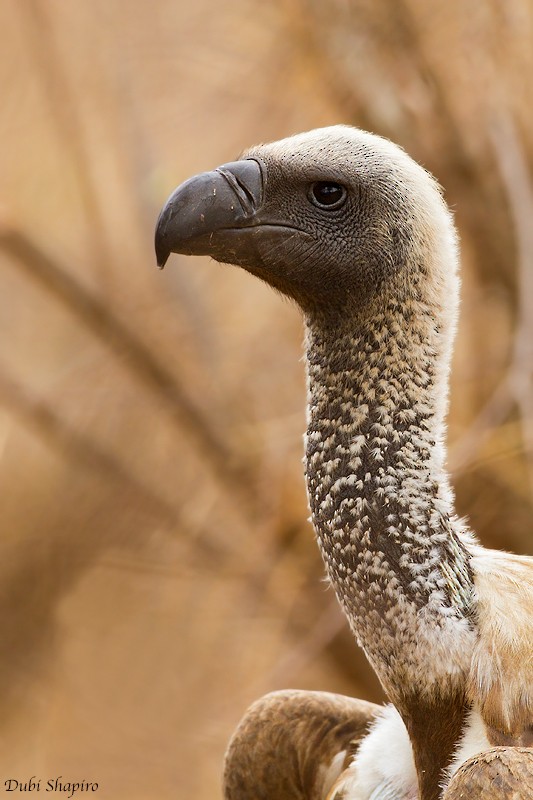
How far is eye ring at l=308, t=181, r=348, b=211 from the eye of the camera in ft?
7.55

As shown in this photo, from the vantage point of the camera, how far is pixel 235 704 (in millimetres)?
6242

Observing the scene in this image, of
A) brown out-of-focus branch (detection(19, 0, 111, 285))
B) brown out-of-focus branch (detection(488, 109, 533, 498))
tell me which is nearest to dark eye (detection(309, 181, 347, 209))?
brown out-of-focus branch (detection(488, 109, 533, 498))

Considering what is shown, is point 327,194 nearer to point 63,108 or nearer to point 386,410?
point 386,410

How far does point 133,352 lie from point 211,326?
605 millimetres

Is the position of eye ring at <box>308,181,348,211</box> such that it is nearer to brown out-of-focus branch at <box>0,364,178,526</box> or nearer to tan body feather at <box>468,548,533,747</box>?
tan body feather at <box>468,548,533,747</box>

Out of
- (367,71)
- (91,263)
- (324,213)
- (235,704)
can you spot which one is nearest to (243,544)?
(235,704)

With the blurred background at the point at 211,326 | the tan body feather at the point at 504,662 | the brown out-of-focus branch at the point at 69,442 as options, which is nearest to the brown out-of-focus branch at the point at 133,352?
the blurred background at the point at 211,326

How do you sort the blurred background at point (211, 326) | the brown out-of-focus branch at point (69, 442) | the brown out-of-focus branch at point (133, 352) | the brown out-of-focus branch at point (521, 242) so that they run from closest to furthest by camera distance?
the brown out-of-focus branch at point (521, 242) < the blurred background at point (211, 326) < the brown out-of-focus branch at point (133, 352) < the brown out-of-focus branch at point (69, 442)

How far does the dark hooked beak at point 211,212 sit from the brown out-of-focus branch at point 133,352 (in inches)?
124

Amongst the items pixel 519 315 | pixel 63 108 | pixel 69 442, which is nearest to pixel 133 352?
pixel 69 442

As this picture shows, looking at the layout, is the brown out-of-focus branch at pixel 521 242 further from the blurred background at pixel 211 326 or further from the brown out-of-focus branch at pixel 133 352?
the brown out-of-focus branch at pixel 133 352

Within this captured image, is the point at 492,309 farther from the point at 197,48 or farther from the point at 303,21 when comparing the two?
the point at 197,48

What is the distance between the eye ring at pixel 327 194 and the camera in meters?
2.30

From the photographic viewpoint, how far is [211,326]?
19.9ft
